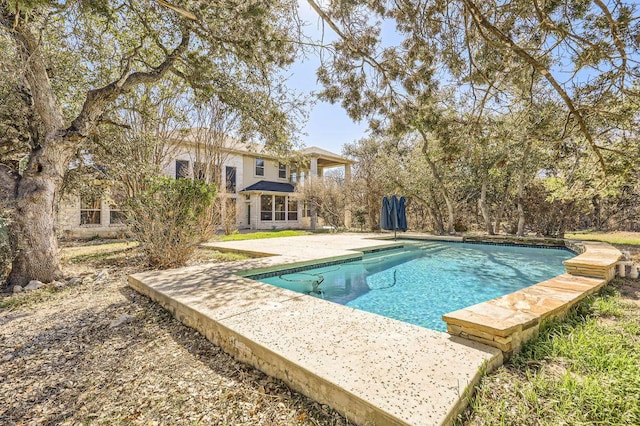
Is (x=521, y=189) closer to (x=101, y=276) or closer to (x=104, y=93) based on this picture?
(x=104, y=93)

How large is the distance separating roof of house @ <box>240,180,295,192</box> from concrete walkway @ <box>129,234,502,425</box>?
17.1m

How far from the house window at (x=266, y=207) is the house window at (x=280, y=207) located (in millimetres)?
672

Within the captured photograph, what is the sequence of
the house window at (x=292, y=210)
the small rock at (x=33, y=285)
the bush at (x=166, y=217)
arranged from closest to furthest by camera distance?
the small rock at (x=33, y=285), the bush at (x=166, y=217), the house window at (x=292, y=210)

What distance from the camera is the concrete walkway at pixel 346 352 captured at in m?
1.89

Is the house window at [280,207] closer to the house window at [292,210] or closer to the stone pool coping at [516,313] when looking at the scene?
the house window at [292,210]

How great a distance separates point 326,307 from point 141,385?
2.02 metres

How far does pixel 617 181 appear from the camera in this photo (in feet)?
27.4

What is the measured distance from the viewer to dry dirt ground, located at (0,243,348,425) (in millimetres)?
2148

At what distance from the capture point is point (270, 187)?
2197 cm

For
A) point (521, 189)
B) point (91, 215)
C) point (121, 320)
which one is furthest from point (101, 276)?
point (521, 189)

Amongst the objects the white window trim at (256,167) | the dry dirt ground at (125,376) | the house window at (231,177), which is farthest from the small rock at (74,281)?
the white window trim at (256,167)

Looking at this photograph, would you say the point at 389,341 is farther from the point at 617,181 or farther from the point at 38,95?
the point at 617,181

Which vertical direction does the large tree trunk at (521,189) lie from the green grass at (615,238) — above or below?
above

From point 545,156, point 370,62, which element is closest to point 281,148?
point 370,62
